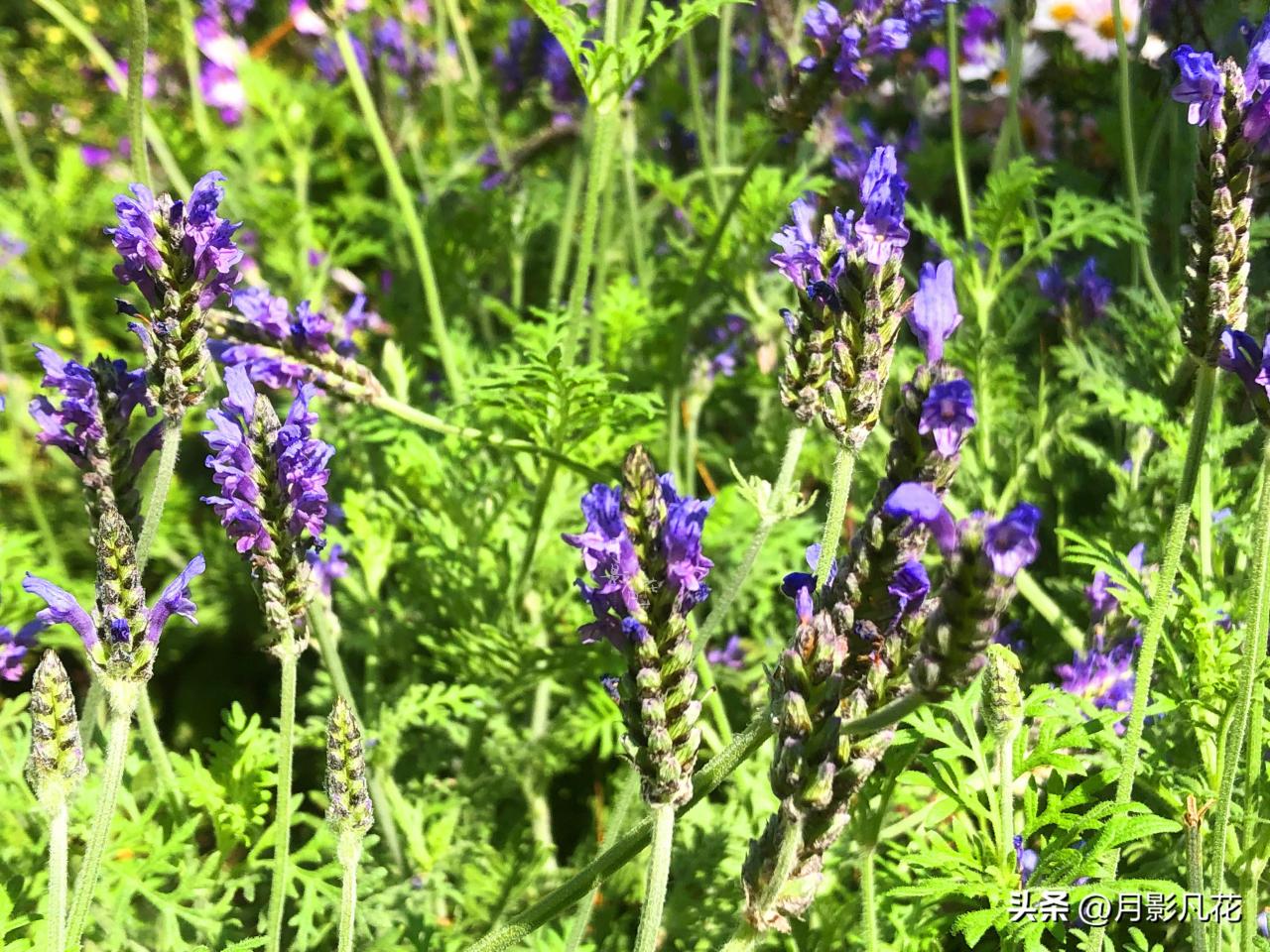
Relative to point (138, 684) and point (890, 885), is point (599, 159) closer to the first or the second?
point (138, 684)

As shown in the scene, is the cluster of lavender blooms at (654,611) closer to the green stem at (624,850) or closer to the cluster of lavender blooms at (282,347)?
the green stem at (624,850)

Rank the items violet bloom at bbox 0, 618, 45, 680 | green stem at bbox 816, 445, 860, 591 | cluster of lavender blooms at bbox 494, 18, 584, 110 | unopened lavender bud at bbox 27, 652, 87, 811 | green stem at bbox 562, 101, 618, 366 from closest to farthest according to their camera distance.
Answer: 1. unopened lavender bud at bbox 27, 652, 87, 811
2. green stem at bbox 816, 445, 860, 591
3. violet bloom at bbox 0, 618, 45, 680
4. green stem at bbox 562, 101, 618, 366
5. cluster of lavender blooms at bbox 494, 18, 584, 110

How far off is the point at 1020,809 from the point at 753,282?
1388mm

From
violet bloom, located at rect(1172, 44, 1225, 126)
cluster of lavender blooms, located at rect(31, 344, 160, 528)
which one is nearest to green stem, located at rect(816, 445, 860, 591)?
violet bloom, located at rect(1172, 44, 1225, 126)

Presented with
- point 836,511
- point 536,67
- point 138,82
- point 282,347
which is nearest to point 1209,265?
point 836,511

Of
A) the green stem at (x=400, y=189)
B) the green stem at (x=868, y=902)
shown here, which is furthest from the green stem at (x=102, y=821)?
the green stem at (x=400, y=189)

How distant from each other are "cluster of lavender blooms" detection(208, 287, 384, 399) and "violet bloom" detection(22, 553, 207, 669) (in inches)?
23.8

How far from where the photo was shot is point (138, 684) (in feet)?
4.08

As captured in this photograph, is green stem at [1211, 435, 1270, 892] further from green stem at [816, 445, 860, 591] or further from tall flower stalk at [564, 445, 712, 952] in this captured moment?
tall flower stalk at [564, 445, 712, 952]

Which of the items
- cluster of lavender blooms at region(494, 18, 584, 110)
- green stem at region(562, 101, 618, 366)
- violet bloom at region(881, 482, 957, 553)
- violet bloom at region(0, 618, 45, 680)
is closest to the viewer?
violet bloom at region(881, 482, 957, 553)

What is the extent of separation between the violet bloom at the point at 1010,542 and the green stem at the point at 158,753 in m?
1.26

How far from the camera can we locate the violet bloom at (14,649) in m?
1.76

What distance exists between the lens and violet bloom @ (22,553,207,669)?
4.03 feet

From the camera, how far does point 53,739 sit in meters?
1.18
